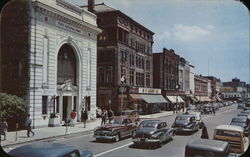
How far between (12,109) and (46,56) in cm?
686

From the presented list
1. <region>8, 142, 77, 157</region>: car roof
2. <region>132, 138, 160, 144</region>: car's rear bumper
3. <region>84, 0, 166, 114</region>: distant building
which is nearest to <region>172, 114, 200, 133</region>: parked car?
<region>132, 138, 160, 144</region>: car's rear bumper

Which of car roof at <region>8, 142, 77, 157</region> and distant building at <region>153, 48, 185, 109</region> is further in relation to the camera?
distant building at <region>153, 48, 185, 109</region>

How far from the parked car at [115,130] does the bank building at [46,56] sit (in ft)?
31.6

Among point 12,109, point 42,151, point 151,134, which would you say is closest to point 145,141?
point 151,134

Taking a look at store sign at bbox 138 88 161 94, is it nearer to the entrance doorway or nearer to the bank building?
the bank building

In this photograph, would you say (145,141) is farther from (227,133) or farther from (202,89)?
(202,89)

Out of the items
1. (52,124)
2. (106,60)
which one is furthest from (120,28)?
(52,124)

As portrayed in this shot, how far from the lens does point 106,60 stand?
48.3 m

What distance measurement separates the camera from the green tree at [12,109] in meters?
23.3

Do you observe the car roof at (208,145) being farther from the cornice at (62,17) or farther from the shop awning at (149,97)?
the shop awning at (149,97)

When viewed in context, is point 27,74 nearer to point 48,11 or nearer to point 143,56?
point 48,11

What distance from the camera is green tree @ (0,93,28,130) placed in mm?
23344

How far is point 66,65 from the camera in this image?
3291cm

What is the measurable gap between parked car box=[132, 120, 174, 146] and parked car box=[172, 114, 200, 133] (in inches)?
167
